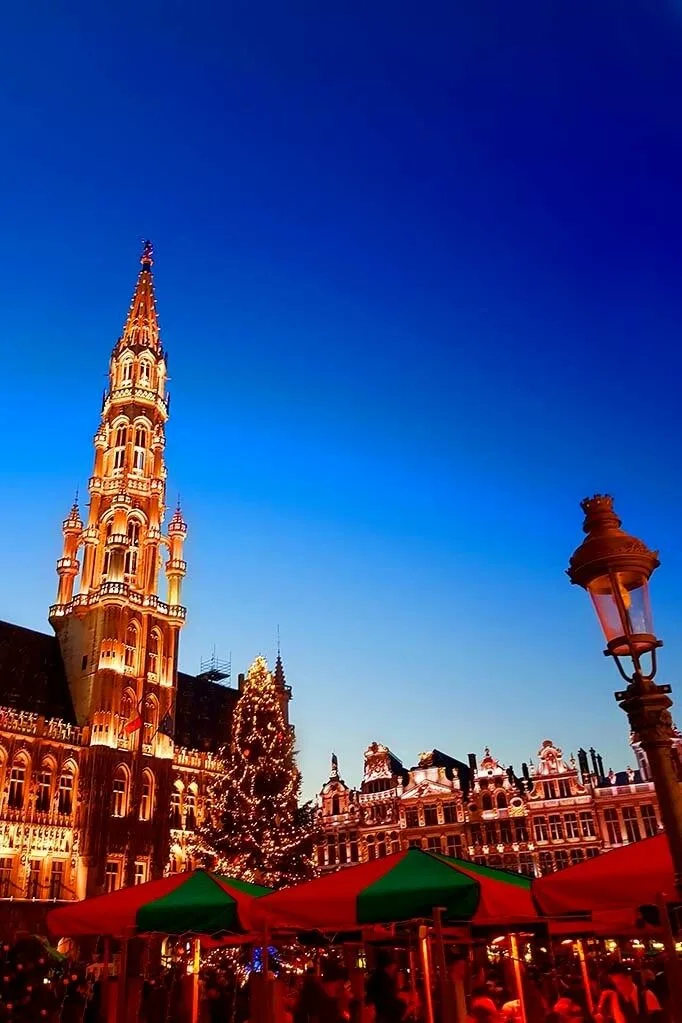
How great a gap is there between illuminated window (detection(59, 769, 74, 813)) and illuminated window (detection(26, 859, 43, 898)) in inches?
107

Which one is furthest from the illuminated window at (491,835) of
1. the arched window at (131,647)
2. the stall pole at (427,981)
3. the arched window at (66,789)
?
the stall pole at (427,981)

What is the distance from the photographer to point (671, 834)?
467 cm

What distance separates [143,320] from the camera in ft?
196

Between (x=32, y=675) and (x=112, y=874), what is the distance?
11486 mm

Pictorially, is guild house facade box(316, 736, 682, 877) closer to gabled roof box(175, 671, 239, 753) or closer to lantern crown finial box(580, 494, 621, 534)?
gabled roof box(175, 671, 239, 753)

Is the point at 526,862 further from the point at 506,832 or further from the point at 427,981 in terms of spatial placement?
the point at 427,981

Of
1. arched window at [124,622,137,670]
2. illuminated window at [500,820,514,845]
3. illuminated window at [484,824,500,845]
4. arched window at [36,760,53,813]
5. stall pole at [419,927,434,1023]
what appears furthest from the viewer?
illuminated window at [484,824,500,845]

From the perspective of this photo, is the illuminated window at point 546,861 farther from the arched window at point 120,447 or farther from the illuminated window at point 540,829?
the arched window at point 120,447

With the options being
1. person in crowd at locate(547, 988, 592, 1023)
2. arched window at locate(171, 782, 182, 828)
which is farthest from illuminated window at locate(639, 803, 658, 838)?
person in crowd at locate(547, 988, 592, 1023)

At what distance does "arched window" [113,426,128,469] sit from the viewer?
52.1 m

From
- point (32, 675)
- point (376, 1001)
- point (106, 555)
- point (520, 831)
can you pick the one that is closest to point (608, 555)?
point (376, 1001)

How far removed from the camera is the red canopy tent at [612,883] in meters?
7.02

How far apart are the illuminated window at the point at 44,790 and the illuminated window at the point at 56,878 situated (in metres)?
2.51

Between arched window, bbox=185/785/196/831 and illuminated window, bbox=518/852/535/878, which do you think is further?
illuminated window, bbox=518/852/535/878
